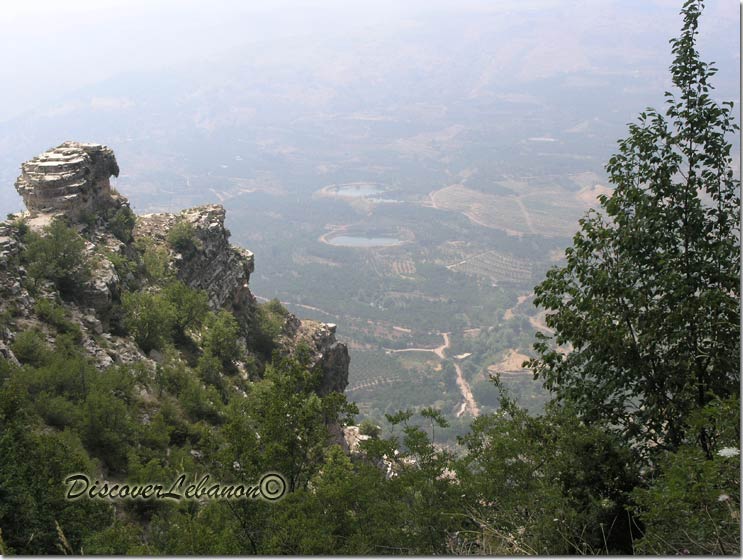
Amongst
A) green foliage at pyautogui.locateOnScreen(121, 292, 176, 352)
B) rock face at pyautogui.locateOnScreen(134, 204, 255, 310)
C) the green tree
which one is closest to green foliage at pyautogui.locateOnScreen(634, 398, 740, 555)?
the green tree

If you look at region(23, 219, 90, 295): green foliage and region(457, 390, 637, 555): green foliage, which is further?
region(23, 219, 90, 295): green foliage

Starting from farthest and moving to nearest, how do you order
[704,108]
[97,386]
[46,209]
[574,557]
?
[46,209] → [97,386] → [704,108] → [574,557]

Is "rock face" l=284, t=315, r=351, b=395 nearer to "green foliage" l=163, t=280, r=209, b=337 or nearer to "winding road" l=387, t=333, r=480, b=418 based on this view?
"green foliage" l=163, t=280, r=209, b=337

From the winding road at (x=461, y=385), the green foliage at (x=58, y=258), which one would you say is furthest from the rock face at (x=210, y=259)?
the winding road at (x=461, y=385)

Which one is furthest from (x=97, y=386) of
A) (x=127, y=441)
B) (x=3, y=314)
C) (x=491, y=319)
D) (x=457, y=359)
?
(x=491, y=319)

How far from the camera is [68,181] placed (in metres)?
29.0

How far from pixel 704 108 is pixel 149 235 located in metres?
29.3

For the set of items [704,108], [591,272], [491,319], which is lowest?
[491,319]

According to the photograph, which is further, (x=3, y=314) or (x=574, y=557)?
(x=3, y=314)

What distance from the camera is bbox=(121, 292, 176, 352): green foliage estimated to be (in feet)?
82.5

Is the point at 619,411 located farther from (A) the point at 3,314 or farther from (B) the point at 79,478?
(A) the point at 3,314

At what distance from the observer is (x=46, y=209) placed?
93.4ft

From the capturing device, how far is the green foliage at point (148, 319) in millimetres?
25156
